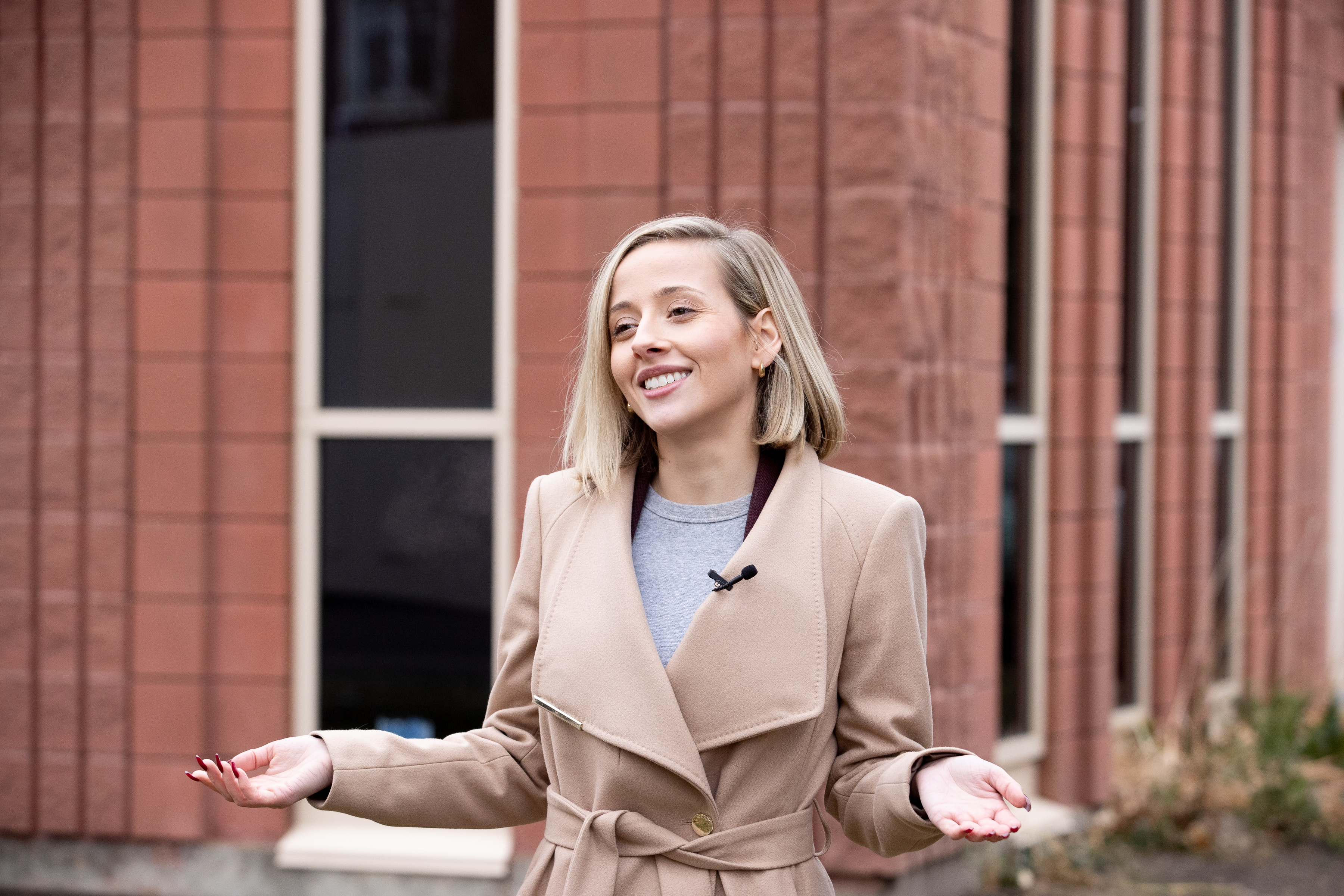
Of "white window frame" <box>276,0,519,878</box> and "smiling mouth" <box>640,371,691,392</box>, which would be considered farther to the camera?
"white window frame" <box>276,0,519,878</box>

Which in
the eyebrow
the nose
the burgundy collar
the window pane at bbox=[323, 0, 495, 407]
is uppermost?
the window pane at bbox=[323, 0, 495, 407]

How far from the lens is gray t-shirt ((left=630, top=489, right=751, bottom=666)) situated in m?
2.15

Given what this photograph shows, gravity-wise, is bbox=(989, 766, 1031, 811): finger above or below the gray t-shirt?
below

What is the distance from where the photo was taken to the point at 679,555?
2211mm

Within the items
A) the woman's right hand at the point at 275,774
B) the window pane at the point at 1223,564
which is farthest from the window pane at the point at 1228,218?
the woman's right hand at the point at 275,774

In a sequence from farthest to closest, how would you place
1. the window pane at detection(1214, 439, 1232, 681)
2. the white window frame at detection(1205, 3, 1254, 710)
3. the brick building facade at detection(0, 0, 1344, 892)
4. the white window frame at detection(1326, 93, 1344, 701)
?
1. the white window frame at detection(1326, 93, 1344, 701)
2. the white window frame at detection(1205, 3, 1254, 710)
3. the window pane at detection(1214, 439, 1232, 681)
4. the brick building facade at detection(0, 0, 1344, 892)

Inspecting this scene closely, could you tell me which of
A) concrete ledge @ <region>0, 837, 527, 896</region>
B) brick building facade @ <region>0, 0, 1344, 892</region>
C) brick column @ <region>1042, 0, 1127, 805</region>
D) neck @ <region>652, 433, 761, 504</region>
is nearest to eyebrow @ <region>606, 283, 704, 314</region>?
neck @ <region>652, 433, 761, 504</region>

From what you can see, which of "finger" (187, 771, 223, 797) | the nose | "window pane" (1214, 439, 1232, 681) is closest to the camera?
"finger" (187, 771, 223, 797)

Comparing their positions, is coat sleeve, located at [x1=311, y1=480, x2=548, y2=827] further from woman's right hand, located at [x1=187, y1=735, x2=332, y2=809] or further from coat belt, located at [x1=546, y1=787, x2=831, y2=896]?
coat belt, located at [x1=546, y1=787, x2=831, y2=896]

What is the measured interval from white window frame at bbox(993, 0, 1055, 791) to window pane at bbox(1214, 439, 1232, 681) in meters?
1.50

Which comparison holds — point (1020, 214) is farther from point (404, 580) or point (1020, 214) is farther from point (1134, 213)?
point (404, 580)

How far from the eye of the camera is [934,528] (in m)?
4.83

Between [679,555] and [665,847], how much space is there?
1.55 ft

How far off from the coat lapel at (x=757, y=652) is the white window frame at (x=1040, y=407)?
3781mm
